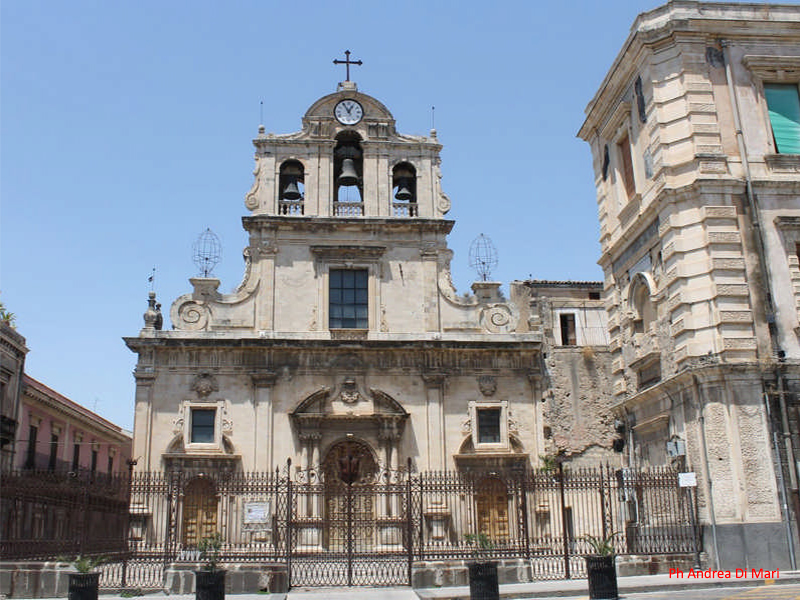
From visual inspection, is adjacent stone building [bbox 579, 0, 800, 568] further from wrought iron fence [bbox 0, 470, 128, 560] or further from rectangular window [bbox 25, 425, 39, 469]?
rectangular window [bbox 25, 425, 39, 469]

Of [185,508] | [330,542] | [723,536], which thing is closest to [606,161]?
[723,536]

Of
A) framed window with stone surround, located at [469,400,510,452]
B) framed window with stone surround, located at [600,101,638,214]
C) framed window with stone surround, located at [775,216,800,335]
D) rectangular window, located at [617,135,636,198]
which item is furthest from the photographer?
framed window with stone surround, located at [469,400,510,452]

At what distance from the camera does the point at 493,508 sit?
2484 cm

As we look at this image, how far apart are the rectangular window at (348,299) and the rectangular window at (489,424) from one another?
4560 mm

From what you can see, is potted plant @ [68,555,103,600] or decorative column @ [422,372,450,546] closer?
potted plant @ [68,555,103,600]

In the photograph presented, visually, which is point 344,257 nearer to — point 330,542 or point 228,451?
point 228,451

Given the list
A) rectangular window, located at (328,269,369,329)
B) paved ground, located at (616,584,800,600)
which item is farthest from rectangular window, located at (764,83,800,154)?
rectangular window, located at (328,269,369,329)

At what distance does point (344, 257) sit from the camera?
26.7 metres

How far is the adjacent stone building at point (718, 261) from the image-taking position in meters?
14.8

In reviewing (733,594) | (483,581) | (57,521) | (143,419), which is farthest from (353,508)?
(733,594)

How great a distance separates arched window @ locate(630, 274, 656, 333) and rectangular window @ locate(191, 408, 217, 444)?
12981 mm

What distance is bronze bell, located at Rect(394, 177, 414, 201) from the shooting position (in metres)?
27.8

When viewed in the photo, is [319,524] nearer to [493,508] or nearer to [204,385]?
[493,508]

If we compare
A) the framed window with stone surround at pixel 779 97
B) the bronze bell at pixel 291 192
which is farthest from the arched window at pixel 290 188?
the framed window with stone surround at pixel 779 97
